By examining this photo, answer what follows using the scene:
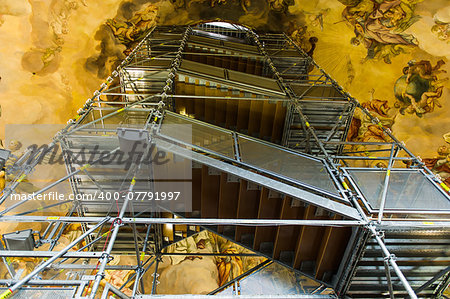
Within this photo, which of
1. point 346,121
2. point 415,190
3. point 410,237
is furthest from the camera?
point 346,121

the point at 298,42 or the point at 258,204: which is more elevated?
the point at 298,42

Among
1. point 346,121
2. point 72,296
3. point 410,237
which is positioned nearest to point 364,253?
point 410,237

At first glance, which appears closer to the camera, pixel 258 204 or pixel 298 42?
Result: pixel 258 204

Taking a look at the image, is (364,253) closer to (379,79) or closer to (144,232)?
(144,232)

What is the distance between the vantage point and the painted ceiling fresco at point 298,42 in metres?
11.9

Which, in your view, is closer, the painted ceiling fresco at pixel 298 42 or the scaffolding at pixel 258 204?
the scaffolding at pixel 258 204

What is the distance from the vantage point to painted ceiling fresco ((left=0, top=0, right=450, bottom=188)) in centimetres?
1191

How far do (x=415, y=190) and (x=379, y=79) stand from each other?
11.4 meters

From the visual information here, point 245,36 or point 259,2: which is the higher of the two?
point 259,2

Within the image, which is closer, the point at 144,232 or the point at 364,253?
the point at 364,253

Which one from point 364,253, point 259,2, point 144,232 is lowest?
point 144,232

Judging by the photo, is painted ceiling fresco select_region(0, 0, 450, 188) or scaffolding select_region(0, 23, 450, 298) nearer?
scaffolding select_region(0, 23, 450, 298)

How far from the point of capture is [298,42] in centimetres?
1409

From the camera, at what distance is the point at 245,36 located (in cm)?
1581
